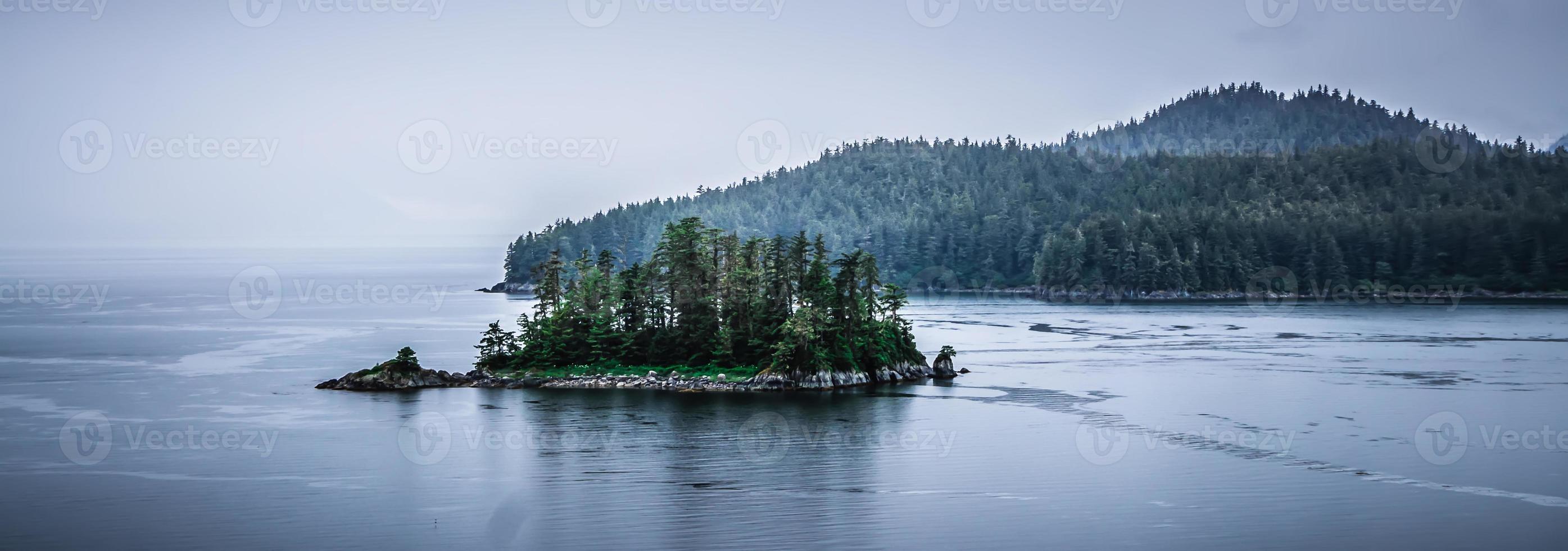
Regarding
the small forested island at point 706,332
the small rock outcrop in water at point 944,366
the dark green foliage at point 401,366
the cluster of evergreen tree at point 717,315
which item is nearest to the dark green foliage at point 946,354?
the small rock outcrop in water at point 944,366

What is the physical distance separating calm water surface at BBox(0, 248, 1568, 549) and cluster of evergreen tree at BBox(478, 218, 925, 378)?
3.47 metres

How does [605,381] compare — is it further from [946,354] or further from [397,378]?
[946,354]

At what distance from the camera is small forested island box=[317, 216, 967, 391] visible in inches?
2249

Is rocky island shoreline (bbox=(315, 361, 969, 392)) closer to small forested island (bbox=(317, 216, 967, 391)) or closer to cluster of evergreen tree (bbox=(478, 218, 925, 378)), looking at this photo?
small forested island (bbox=(317, 216, 967, 391))

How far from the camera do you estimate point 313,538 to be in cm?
2898

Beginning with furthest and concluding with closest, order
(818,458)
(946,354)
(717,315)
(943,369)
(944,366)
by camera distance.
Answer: (946,354) < (944,366) < (943,369) < (717,315) < (818,458)

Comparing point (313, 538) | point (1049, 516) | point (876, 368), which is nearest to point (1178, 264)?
point (876, 368)

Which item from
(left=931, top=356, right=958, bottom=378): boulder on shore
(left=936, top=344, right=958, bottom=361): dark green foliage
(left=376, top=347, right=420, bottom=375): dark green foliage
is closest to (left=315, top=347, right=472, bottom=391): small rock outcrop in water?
(left=376, top=347, right=420, bottom=375): dark green foliage

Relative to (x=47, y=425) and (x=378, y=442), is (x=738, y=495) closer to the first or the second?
(x=378, y=442)

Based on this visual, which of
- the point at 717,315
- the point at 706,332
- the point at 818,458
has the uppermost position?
the point at 717,315

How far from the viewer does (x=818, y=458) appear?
3972 centimetres

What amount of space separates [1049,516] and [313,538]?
20.3 m

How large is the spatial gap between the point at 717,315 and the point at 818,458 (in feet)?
71.7

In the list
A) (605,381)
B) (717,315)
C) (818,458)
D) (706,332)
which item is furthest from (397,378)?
(818,458)
